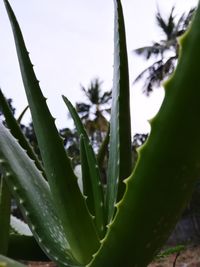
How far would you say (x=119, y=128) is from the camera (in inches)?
23.7

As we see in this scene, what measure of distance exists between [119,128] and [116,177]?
0.07 m

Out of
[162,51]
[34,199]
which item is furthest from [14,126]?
[162,51]

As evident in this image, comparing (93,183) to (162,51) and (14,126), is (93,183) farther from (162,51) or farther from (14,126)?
(162,51)

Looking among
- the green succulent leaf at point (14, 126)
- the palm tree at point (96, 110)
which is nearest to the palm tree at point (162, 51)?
the palm tree at point (96, 110)

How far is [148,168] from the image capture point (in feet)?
1.33

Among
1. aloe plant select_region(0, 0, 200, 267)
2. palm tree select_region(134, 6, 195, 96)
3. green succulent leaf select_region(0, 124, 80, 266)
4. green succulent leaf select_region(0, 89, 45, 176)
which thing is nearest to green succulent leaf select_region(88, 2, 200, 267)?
aloe plant select_region(0, 0, 200, 267)

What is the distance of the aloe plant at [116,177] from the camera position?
0.38m

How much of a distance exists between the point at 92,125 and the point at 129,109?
742 inches

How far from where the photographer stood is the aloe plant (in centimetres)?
38

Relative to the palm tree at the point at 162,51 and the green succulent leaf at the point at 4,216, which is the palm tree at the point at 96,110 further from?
the green succulent leaf at the point at 4,216

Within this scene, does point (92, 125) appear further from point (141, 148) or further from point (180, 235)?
point (141, 148)

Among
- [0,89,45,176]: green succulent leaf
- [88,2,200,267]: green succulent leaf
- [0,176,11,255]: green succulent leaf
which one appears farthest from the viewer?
[0,89,45,176]: green succulent leaf

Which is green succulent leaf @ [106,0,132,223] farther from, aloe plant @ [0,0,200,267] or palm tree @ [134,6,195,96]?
palm tree @ [134,6,195,96]

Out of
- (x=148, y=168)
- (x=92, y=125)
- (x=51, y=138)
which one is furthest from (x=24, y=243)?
(x=92, y=125)
